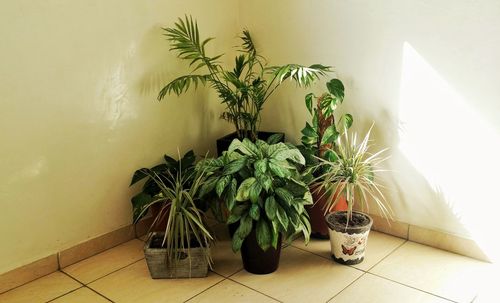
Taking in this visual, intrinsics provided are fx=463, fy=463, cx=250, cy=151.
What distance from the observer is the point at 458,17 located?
6.77 ft

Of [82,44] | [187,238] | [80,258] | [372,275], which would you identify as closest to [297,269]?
[372,275]

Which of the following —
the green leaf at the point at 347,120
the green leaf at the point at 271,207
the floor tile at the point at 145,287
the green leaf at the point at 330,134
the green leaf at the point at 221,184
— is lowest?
the floor tile at the point at 145,287

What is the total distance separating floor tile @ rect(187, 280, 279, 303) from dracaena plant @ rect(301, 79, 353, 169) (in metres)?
0.72

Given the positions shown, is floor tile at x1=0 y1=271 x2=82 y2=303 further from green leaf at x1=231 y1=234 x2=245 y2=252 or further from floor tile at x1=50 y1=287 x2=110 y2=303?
green leaf at x1=231 y1=234 x2=245 y2=252

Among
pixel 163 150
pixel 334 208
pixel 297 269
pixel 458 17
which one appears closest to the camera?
pixel 458 17

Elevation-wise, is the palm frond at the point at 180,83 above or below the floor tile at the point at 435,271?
above

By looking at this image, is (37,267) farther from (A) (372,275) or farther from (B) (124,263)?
(A) (372,275)

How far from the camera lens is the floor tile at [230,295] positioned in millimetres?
1986

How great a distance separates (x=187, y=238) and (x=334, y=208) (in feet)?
2.64

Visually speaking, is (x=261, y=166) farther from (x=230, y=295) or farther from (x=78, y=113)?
(x=78, y=113)

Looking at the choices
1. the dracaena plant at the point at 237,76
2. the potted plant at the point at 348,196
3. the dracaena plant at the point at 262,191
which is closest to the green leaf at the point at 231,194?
the dracaena plant at the point at 262,191

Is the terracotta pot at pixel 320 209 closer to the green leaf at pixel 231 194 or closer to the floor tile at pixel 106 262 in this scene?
the green leaf at pixel 231 194

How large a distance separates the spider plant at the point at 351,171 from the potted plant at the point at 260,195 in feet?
0.60

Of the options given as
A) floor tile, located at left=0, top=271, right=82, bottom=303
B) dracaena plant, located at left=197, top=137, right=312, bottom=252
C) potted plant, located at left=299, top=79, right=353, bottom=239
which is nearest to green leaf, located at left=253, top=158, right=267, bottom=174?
dracaena plant, located at left=197, top=137, right=312, bottom=252
